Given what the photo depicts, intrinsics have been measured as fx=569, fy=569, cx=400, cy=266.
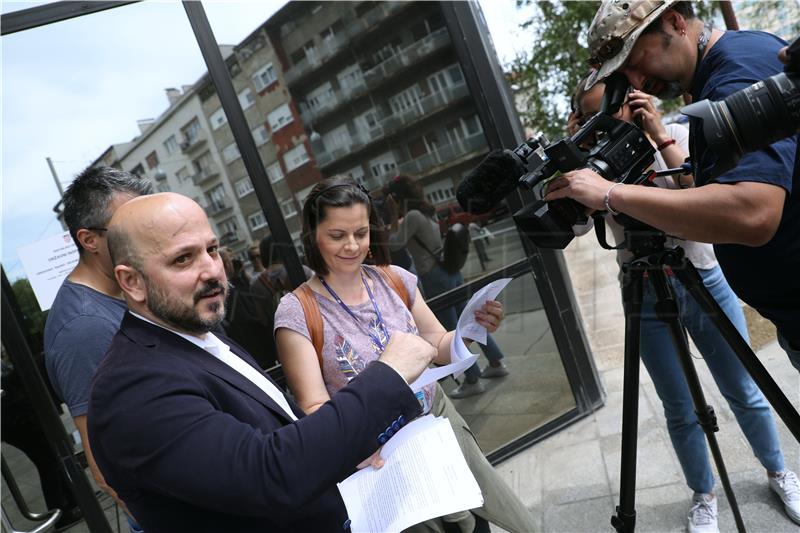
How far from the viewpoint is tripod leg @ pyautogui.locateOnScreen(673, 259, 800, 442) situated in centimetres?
158

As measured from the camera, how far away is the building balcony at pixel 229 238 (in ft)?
9.62

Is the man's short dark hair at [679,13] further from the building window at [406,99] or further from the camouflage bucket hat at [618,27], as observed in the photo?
the building window at [406,99]

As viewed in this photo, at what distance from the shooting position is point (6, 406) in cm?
255

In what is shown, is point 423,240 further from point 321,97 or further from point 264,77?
point 264,77

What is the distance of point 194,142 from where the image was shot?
2908 mm

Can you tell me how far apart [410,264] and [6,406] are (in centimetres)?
209

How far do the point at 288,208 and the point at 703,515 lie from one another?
7.83ft

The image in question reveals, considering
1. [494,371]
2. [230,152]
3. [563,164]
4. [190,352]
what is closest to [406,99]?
[230,152]

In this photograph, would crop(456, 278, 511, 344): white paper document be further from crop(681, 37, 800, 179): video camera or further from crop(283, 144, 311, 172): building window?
crop(283, 144, 311, 172): building window

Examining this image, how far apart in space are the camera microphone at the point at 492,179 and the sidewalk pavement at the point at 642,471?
180 centimetres

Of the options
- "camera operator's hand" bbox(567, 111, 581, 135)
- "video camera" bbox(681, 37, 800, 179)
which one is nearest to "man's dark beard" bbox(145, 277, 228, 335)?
"video camera" bbox(681, 37, 800, 179)

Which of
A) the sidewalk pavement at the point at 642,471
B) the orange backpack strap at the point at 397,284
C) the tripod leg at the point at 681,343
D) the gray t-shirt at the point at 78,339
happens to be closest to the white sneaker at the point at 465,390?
the sidewalk pavement at the point at 642,471

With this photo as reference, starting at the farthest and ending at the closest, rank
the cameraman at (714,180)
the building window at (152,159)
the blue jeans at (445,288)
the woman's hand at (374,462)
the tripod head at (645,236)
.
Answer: the blue jeans at (445,288) < the building window at (152,159) < the tripod head at (645,236) < the woman's hand at (374,462) < the cameraman at (714,180)

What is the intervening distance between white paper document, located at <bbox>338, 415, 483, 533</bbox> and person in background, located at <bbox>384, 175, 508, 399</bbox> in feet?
6.27
